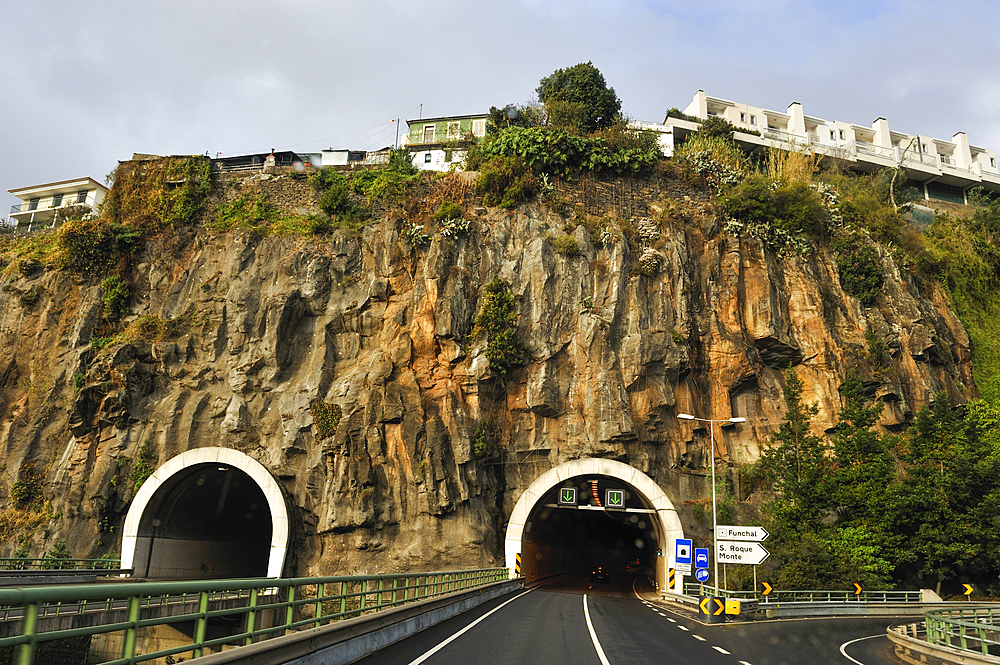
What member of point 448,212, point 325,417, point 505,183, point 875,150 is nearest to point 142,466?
point 325,417

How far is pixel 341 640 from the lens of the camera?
404 inches

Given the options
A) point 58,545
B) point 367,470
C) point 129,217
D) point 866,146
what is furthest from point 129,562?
point 866,146

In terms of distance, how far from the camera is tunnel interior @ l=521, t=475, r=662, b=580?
115 feet

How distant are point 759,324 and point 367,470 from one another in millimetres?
22750

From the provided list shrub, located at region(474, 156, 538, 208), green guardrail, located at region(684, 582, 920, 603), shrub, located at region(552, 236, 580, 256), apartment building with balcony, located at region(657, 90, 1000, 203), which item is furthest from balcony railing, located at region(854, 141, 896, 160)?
green guardrail, located at region(684, 582, 920, 603)

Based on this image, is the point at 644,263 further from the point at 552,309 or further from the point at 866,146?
the point at 866,146

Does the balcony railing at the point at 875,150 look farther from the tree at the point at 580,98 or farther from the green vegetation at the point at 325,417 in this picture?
the green vegetation at the point at 325,417

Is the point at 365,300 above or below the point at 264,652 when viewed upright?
above

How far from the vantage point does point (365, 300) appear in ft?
123

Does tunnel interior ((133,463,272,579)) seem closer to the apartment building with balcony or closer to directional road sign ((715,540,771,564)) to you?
directional road sign ((715,540,771,564))

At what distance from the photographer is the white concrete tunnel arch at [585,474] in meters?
33.2

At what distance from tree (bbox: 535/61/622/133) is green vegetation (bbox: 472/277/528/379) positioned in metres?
15.6

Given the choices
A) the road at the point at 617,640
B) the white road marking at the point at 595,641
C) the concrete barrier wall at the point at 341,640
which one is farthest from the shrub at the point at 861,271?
the concrete barrier wall at the point at 341,640

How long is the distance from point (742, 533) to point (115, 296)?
35020 millimetres
